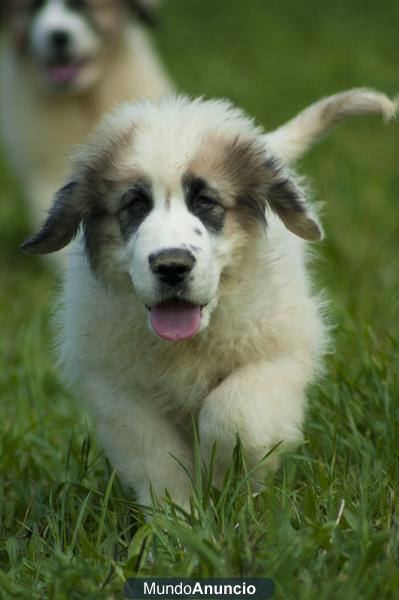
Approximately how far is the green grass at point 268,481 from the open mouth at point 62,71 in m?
1.07

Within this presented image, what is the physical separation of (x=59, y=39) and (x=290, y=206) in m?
4.21

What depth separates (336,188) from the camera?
7105 mm

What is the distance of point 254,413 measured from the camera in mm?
3352

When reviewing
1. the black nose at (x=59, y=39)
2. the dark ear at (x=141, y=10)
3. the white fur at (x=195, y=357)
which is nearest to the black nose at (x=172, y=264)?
the white fur at (x=195, y=357)

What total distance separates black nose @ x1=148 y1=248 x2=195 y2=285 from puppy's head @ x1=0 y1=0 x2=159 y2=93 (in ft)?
14.9

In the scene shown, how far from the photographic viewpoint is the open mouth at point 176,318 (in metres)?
3.24

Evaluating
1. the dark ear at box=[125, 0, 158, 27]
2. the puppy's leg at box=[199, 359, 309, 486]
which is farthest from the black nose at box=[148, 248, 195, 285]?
the dark ear at box=[125, 0, 158, 27]

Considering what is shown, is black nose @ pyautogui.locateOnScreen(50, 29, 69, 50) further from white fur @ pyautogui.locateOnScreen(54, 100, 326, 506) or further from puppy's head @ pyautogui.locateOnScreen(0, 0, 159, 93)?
white fur @ pyautogui.locateOnScreen(54, 100, 326, 506)

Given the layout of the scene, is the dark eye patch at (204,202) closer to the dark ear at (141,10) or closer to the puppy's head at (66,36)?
the puppy's head at (66,36)

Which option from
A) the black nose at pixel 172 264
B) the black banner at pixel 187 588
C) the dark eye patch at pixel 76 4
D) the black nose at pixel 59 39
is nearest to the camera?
the black banner at pixel 187 588

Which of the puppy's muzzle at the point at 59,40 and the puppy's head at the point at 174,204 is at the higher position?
the puppy's muzzle at the point at 59,40

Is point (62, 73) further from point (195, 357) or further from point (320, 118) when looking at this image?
point (195, 357)

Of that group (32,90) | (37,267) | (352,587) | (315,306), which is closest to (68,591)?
(352,587)

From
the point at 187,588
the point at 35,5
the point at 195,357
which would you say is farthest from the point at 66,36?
the point at 187,588
